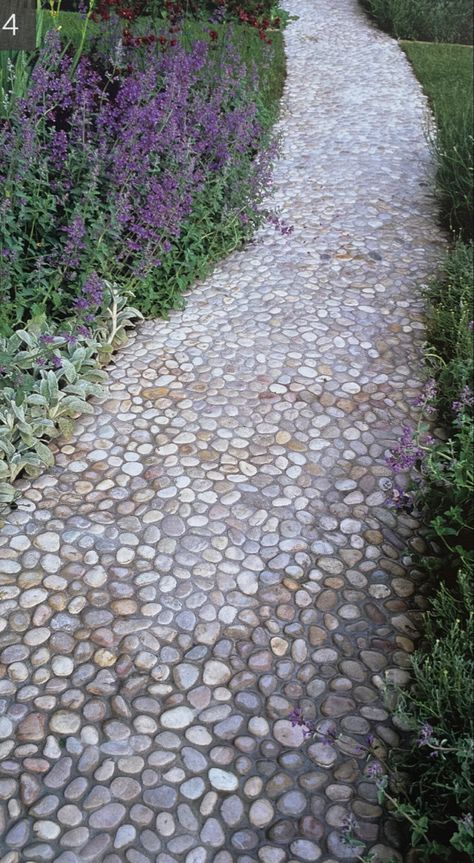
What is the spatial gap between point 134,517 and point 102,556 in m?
0.22

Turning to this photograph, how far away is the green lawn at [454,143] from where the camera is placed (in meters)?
5.08

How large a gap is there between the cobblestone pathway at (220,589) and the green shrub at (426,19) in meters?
6.33

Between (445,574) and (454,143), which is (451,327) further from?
(454,143)

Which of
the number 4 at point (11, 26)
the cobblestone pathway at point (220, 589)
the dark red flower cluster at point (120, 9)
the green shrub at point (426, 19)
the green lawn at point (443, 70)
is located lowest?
the cobblestone pathway at point (220, 589)

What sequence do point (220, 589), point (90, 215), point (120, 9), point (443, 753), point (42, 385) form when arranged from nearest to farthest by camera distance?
point (443, 753), point (220, 589), point (42, 385), point (90, 215), point (120, 9)

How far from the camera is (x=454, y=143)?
5.34 metres

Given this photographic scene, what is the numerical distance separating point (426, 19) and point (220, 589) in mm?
9126

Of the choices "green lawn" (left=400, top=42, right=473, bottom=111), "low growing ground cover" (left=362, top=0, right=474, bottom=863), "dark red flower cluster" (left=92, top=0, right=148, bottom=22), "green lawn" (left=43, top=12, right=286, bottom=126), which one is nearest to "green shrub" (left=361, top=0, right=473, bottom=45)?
"green lawn" (left=400, top=42, right=473, bottom=111)

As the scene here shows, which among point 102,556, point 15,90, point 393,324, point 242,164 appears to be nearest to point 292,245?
point 242,164

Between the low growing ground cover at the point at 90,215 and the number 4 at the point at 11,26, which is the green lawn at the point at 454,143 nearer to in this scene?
the low growing ground cover at the point at 90,215

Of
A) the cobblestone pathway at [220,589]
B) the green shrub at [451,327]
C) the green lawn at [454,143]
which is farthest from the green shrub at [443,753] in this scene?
the green lawn at [454,143]

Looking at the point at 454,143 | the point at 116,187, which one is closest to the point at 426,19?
the point at 454,143

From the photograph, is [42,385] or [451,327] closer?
[42,385]

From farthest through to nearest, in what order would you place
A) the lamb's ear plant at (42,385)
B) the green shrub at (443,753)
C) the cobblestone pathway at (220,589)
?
the lamb's ear plant at (42,385)
the cobblestone pathway at (220,589)
the green shrub at (443,753)
